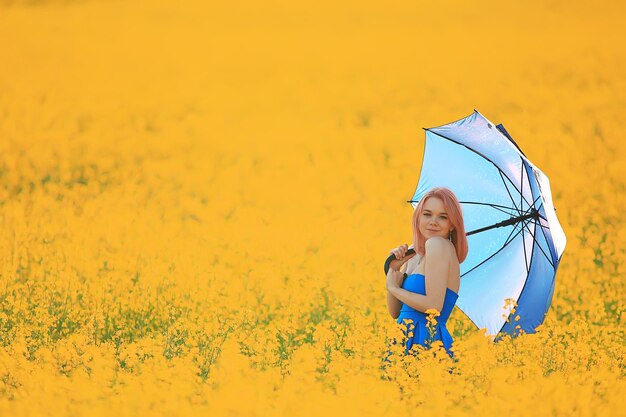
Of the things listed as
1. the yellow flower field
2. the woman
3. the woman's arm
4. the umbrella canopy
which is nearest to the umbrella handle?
the woman

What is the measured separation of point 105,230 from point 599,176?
4919 mm

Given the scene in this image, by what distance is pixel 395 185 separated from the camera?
31.9 feet

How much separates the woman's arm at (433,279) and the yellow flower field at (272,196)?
259 millimetres

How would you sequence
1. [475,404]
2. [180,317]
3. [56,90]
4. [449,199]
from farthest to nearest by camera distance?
[56,90], [180,317], [449,199], [475,404]

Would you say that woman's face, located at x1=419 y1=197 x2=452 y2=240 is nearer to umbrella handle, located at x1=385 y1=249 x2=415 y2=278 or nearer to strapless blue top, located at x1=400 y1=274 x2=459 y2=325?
umbrella handle, located at x1=385 y1=249 x2=415 y2=278

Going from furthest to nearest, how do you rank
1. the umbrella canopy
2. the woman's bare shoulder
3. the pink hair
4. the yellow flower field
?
the umbrella canopy → the pink hair → the woman's bare shoulder → the yellow flower field

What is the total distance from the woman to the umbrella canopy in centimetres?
49

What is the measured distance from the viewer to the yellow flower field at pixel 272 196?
4.96 metres

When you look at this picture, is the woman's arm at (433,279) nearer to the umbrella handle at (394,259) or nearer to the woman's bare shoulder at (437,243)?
the woman's bare shoulder at (437,243)

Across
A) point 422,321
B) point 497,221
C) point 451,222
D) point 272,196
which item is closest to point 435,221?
point 451,222

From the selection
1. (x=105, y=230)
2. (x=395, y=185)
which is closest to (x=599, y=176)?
(x=395, y=185)

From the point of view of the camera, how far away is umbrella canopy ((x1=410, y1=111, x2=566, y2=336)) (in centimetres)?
556

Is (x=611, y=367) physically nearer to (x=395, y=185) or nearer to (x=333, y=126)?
(x=395, y=185)

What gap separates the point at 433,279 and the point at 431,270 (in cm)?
5
